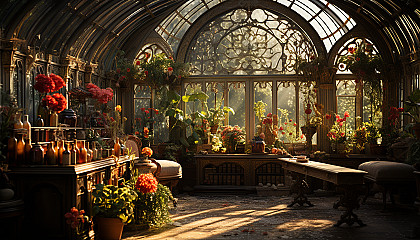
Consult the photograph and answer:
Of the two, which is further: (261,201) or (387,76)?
(387,76)

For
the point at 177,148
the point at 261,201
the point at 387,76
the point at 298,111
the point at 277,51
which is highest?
the point at 277,51

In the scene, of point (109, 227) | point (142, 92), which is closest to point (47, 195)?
point (109, 227)

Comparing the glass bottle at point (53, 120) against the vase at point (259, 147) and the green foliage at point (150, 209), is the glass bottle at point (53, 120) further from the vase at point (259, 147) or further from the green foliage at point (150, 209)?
the vase at point (259, 147)

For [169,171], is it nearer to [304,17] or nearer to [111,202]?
[111,202]

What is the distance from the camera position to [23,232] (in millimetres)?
6098

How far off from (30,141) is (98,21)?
4452 mm

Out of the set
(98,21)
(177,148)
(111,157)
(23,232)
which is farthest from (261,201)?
(23,232)

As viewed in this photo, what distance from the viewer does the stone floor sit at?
7.12 m

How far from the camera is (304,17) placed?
513 inches

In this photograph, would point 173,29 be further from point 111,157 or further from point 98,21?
point 111,157

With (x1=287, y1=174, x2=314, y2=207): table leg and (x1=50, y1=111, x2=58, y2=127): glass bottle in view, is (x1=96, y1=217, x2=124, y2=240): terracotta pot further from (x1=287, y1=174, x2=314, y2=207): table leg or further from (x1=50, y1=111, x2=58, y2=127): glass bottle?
(x1=287, y1=174, x2=314, y2=207): table leg

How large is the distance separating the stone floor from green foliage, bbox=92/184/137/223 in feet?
1.60

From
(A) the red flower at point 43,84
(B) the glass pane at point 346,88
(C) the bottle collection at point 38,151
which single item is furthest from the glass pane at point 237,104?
(C) the bottle collection at point 38,151

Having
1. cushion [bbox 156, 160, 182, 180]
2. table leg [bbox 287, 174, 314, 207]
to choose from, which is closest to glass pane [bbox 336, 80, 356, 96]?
table leg [bbox 287, 174, 314, 207]
